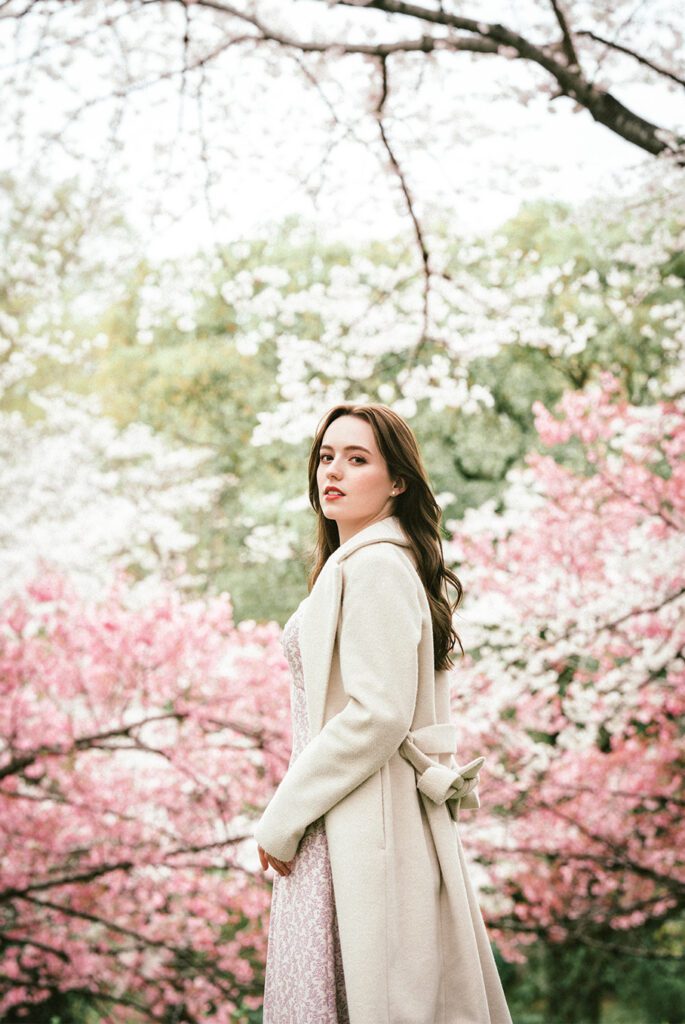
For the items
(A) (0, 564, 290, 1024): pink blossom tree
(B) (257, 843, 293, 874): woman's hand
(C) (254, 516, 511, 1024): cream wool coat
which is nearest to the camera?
(C) (254, 516, 511, 1024): cream wool coat

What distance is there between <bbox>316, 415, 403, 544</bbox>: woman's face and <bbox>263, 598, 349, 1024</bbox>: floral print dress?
21.0 inches

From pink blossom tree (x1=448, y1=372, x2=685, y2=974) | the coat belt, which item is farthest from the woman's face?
pink blossom tree (x1=448, y1=372, x2=685, y2=974)

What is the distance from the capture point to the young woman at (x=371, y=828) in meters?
1.36

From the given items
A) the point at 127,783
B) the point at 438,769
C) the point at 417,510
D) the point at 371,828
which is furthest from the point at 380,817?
the point at 127,783

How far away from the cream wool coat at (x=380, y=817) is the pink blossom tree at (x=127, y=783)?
2.46 metres

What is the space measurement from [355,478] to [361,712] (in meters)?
0.44

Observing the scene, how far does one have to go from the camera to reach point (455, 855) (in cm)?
147

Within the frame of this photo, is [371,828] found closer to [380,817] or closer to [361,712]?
[380,817]

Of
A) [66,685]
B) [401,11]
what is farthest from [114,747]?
[401,11]

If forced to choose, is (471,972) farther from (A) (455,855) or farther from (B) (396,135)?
(B) (396,135)

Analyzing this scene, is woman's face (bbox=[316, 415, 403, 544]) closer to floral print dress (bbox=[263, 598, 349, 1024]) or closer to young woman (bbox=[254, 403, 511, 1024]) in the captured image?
young woman (bbox=[254, 403, 511, 1024])

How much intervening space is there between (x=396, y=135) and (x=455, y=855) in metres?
2.84

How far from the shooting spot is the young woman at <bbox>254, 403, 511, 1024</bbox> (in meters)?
1.36

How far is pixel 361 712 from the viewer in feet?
4.56
